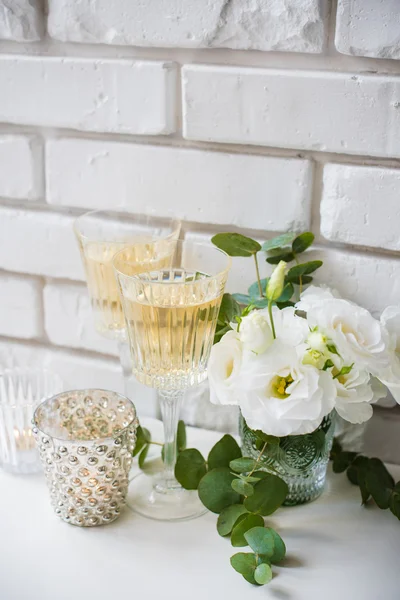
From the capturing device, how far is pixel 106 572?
69cm

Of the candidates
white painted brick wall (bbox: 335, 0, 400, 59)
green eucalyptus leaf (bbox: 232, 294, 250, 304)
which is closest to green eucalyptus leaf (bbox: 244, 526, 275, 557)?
green eucalyptus leaf (bbox: 232, 294, 250, 304)

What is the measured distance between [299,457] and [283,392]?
0.10 metres

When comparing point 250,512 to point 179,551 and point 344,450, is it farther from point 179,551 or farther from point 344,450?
point 344,450

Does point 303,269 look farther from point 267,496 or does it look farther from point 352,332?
point 267,496

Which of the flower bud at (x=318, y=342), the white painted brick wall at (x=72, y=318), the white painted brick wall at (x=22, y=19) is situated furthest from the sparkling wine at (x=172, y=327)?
the white painted brick wall at (x=22, y=19)

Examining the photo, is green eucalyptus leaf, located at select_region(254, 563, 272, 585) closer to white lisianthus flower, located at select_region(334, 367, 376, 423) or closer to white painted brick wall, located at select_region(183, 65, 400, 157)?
white lisianthus flower, located at select_region(334, 367, 376, 423)

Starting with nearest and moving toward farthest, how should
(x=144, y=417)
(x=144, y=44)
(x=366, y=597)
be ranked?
1. (x=366, y=597)
2. (x=144, y=44)
3. (x=144, y=417)

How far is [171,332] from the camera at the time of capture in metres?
0.72

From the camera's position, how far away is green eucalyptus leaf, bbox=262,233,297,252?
785 millimetres

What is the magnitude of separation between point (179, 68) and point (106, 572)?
0.49 metres

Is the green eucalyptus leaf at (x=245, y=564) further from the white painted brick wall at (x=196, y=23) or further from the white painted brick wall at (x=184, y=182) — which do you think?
the white painted brick wall at (x=196, y=23)

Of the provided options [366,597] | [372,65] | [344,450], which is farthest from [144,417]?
[372,65]

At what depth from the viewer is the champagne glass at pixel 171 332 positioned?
71 centimetres

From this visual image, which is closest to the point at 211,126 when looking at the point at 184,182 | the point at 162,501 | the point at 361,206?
the point at 184,182
